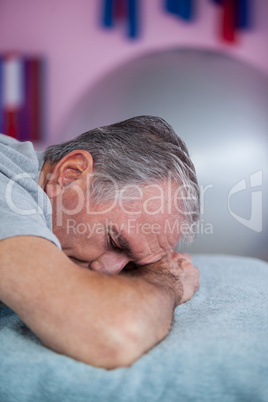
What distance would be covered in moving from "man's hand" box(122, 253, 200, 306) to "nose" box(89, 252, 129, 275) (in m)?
0.03

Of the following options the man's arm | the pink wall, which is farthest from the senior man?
the pink wall

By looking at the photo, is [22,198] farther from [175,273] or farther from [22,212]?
[175,273]

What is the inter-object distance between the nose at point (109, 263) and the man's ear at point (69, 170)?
14 centimetres

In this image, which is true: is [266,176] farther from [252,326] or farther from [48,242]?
[48,242]

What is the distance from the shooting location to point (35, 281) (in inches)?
22.8

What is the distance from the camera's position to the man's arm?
1.80 feet

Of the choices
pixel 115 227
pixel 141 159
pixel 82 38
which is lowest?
pixel 115 227

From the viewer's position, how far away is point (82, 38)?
7.40ft

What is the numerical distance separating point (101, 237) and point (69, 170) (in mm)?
139

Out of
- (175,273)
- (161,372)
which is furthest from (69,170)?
(161,372)

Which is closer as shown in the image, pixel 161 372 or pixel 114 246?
pixel 161 372

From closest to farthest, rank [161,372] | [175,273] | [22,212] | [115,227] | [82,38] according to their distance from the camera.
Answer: [161,372] → [22,212] → [115,227] → [175,273] → [82,38]

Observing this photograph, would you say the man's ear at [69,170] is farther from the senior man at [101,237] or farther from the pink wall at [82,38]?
the pink wall at [82,38]

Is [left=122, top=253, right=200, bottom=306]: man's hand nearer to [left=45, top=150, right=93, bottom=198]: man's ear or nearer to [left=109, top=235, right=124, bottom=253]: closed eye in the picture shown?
[left=109, top=235, right=124, bottom=253]: closed eye
